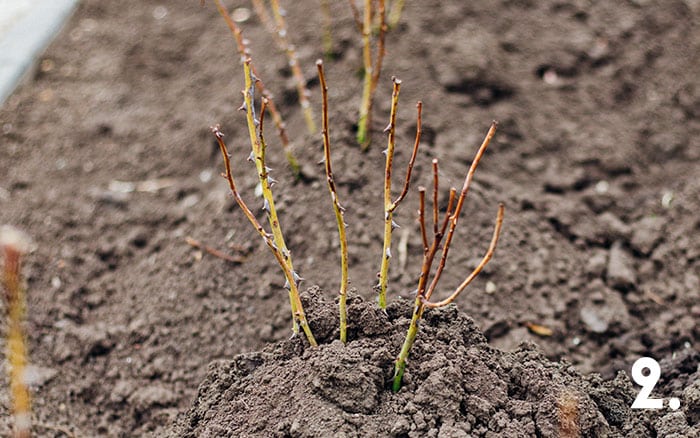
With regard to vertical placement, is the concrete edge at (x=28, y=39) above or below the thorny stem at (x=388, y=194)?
below

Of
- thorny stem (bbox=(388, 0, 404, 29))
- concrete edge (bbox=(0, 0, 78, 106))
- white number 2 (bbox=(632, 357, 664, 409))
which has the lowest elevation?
white number 2 (bbox=(632, 357, 664, 409))

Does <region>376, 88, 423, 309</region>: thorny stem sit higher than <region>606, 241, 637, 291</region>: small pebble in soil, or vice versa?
<region>376, 88, 423, 309</region>: thorny stem

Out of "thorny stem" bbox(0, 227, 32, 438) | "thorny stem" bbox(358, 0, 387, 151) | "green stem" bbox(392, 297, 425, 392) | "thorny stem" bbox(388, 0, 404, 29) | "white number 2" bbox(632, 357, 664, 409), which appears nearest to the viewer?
"thorny stem" bbox(0, 227, 32, 438)

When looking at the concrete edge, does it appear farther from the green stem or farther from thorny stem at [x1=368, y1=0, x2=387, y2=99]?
the green stem

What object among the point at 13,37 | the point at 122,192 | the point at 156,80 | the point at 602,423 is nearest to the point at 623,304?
the point at 602,423

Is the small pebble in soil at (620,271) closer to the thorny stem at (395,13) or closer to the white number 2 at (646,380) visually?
the white number 2 at (646,380)

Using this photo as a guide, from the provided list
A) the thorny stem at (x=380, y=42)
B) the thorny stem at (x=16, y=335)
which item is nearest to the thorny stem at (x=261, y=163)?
the thorny stem at (x=16, y=335)

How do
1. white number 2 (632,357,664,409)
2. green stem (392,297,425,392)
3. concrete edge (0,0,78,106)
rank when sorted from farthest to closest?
concrete edge (0,0,78,106)
white number 2 (632,357,664,409)
green stem (392,297,425,392)

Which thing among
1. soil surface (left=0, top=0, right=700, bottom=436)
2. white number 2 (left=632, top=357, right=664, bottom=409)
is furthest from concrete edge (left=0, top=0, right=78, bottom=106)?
white number 2 (left=632, top=357, right=664, bottom=409)
